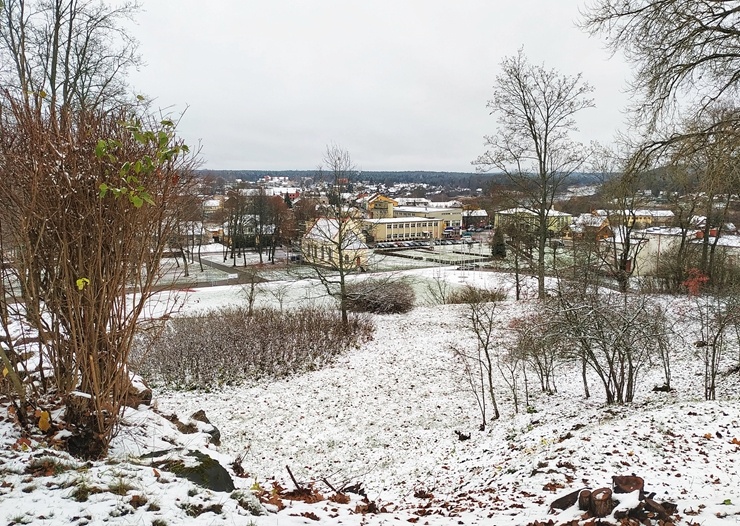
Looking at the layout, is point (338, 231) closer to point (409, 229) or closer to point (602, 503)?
point (602, 503)

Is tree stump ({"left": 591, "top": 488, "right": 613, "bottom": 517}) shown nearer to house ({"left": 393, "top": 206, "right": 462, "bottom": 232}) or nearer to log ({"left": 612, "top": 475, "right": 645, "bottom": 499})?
log ({"left": 612, "top": 475, "right": 645, "bottom": 499})

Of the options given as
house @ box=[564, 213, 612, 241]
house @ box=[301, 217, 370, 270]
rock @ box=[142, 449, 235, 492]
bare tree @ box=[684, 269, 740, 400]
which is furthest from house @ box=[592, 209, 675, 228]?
rock @ box=[142, 449, 235, 492]

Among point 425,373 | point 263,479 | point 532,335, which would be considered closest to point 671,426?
point 532,335

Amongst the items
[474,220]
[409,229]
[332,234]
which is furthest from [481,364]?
[474,220]

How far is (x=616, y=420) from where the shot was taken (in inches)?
258

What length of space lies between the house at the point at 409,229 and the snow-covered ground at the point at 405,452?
4605 cm

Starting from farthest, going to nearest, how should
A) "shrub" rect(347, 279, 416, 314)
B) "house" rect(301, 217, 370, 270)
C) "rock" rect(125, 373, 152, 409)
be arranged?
"shrub" rect(347, 279, 416, 314)
"house" rect(301, 217, 370, 270)
"rock" rect(125, 373, 152, 409)

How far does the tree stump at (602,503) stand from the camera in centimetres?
356

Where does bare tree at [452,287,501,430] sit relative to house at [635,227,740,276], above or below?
below

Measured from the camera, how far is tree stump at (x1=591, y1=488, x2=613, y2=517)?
356cm

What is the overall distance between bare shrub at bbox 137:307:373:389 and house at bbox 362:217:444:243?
41.5 meters

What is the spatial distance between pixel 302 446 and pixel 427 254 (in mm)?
39813

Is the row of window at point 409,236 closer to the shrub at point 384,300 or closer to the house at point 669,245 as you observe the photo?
the house at point 669,245

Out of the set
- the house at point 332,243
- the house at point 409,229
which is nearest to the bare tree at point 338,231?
the house at point 332,243
